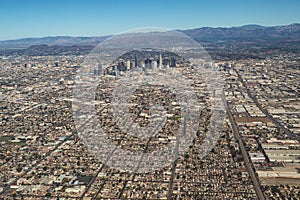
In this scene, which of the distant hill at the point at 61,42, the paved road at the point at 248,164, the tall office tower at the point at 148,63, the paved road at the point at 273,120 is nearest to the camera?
the paved road at the point at 248,164

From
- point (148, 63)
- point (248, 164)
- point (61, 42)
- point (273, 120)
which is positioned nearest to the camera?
point (248, 164)

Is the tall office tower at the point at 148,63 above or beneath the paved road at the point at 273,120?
above

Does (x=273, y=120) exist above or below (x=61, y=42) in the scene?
below

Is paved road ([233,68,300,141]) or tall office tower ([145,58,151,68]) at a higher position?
tall office tower ([145,58,151,68])

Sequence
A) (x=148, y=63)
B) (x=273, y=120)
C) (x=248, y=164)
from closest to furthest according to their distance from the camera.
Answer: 1. (x=248, y=164)
2. (x=273, y=120)
3. (x=148, y=63)

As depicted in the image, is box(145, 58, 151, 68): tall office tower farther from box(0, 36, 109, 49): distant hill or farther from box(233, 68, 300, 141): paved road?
box(0, 36, 109, 49): distant hill

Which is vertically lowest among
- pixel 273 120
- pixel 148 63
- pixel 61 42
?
pixel 273 120

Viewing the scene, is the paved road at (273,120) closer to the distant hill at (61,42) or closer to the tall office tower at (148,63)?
the tall office tower at (148,63)

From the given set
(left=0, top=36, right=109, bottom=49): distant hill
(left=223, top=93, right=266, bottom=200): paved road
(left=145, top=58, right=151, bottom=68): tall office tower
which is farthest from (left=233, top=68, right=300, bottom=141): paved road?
(left=0, top=36, right=109, bottom=49): distant hill

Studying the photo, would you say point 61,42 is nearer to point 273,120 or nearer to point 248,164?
point 273,120

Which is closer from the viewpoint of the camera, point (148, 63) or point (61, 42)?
point (148, 63)

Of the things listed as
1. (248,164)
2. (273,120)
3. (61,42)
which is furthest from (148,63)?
(61,42)

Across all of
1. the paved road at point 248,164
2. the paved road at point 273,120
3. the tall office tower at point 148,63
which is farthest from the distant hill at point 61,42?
the paved road at point 248,164
